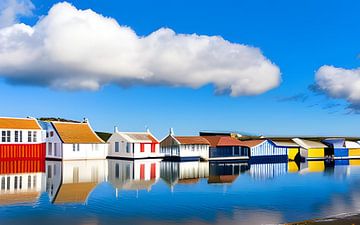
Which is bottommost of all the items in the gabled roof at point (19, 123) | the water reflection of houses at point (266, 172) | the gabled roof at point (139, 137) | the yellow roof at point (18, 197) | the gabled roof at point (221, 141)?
the water reflection of houses at point (266, 172)

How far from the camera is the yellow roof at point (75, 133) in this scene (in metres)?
63.1

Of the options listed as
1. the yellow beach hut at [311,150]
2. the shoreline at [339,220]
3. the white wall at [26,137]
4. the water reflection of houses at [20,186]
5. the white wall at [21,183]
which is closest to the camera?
the shoreline at [339,220]

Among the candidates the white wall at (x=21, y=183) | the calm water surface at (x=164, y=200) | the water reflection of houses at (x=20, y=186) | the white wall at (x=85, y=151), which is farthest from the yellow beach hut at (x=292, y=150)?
the white wall at (x=21, y=183)

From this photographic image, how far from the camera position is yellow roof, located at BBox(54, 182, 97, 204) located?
2603 centimetres

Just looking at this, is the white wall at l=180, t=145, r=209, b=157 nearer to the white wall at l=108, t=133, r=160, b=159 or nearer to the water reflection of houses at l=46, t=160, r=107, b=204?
the white wall at l=108, t=133, r=160, b=159

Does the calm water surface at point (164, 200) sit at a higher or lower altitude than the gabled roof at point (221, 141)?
lower

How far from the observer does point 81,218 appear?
66.1 ft

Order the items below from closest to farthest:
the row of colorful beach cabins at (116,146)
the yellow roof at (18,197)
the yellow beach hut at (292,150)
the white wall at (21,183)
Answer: the yellow roof at (18,197)
the white wall at (21,183)
the row of colorful beach cabins at (116,146)
the yellow beach hut at (292,150)

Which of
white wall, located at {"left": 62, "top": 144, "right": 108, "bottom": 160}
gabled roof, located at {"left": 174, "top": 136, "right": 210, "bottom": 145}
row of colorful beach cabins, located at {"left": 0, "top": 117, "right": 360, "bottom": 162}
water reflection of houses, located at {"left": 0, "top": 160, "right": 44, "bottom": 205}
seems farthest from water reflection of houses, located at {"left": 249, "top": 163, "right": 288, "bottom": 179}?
white wall, located at {"left": 62, "top": 144, "right": 108, "bottom": 160}

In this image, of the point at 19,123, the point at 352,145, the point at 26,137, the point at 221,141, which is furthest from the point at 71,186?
the point at 352,145

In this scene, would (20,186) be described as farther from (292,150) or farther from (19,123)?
(292,150)

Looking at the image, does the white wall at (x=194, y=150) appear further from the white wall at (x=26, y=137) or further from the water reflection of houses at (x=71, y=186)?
the water reflection of houses at (x=71, y=186)

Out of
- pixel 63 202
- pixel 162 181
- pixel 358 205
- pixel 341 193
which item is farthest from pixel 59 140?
pixel 358 205

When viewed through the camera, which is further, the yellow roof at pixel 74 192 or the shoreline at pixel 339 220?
the yellow roof at pixel 74 192
